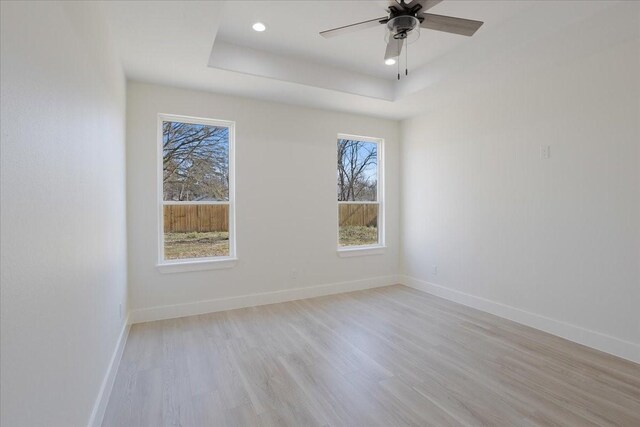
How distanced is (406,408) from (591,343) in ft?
6.95

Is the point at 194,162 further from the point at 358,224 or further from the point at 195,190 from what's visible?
the point at 358,224

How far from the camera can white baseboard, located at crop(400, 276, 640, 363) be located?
2700mm

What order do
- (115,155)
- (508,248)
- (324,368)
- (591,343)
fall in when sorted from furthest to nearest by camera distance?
(508,248)
(591,343)
(115,155)
(324,368)

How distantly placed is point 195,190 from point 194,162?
34 centimetres

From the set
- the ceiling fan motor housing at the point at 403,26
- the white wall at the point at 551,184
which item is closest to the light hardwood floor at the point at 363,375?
the white wall at the point at 551,184

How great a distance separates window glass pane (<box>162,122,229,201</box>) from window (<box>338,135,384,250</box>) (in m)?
1.75

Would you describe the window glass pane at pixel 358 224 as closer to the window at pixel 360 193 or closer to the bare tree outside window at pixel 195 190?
the window at pixel 360 193

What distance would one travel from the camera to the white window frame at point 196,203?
143 inches

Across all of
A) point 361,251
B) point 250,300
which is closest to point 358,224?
point 361,251

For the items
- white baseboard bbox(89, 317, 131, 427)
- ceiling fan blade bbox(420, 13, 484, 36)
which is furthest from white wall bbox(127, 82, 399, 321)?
ceiling fan blade bbox(420, 13, 484, 36)

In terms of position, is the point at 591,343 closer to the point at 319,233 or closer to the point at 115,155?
the point at 319,233

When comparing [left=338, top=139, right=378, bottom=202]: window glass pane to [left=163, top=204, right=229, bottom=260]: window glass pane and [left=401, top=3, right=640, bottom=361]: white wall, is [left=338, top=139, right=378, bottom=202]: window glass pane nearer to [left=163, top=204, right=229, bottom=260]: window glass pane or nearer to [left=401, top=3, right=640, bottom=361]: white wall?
[left=401, top=3, right=640, bottom=361]: white wall

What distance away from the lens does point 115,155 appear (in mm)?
2691

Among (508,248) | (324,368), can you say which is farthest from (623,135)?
(324,368)
